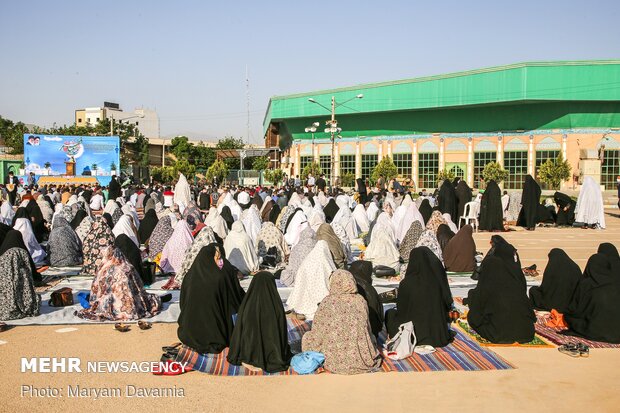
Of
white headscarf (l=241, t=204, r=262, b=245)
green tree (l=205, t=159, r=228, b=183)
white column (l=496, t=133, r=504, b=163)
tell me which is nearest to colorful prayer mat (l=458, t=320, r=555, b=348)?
white headscarf (l=241, t=204, r=262, b=245)

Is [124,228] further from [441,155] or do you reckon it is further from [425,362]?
[441,155]

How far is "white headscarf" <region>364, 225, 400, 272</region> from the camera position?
9578mm

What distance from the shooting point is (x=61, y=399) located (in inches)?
177

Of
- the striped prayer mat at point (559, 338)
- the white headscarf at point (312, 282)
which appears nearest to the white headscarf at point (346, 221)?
the white headscarf at point (312, 282)

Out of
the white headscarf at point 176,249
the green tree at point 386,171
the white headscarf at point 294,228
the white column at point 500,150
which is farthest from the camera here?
the white column at point 500,150

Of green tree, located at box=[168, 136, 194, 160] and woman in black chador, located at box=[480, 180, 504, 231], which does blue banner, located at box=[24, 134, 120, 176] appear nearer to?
green tree, located at box=[168, 136, 194, 160]

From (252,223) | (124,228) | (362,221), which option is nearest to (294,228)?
(252,223)

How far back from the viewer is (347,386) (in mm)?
4727

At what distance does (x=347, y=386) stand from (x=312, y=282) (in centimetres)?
229

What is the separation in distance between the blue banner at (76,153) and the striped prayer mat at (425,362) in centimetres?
3018

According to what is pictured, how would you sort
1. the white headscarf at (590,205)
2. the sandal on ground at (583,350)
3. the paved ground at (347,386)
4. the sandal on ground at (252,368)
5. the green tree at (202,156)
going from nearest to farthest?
the paved ground at (347,386) < the sandal on ground at (252,368) < the sandal on ground at (583,350) < the white headscarf at (590,205) < the green tree at (202,156)

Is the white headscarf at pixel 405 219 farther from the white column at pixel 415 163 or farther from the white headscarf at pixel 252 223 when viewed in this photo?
the white column at pixel 415 163

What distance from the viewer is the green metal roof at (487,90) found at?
3466cm

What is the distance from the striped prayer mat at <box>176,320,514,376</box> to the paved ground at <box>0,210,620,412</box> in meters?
0.12
